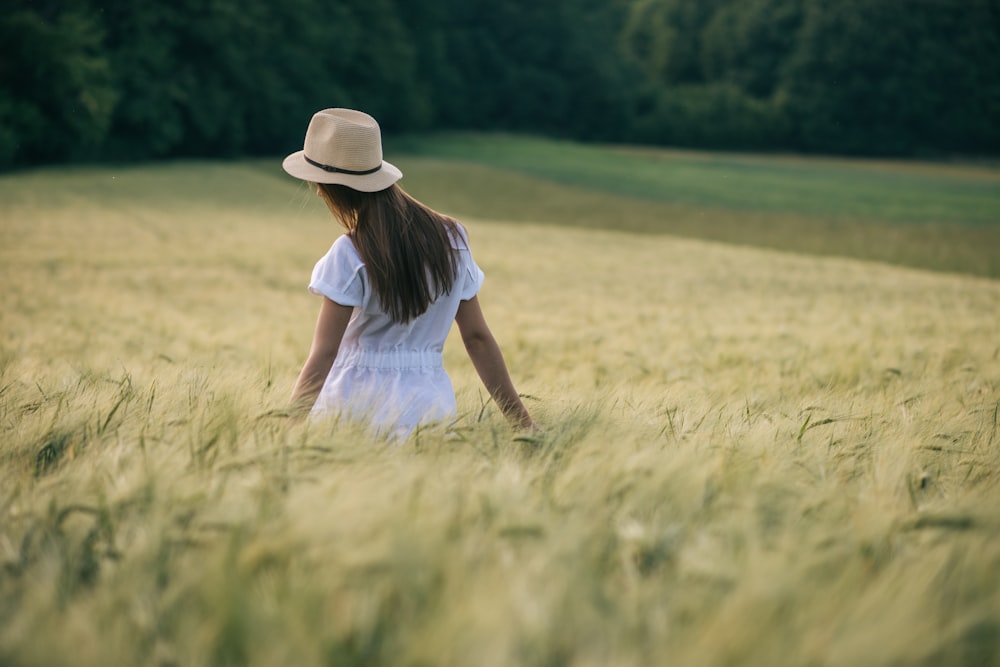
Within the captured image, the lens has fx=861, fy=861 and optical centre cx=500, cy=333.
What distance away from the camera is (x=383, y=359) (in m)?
3.07

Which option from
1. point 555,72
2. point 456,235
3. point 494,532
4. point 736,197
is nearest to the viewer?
point 494,532

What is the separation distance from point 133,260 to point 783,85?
66190mm

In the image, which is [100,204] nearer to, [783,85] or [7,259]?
[7,259]

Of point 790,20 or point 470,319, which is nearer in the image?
point 470,319

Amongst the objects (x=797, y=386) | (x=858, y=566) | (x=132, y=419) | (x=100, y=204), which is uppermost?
(x=858, y=566)

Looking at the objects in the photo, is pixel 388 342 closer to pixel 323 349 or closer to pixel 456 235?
pixel 323 349

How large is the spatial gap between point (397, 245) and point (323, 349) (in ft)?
1.38

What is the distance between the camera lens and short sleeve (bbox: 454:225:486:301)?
3041 millimetres

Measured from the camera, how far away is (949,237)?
23625mm

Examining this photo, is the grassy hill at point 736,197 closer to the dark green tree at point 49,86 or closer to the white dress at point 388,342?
the dark green tree at point 49,86

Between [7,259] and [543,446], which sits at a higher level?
[543,446]

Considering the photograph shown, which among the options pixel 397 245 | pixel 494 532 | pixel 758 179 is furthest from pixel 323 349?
pixel 758 179

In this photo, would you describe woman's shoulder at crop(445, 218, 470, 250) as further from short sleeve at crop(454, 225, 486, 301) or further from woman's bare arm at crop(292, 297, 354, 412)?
woman's bare arm at crop(292, 297, 354, 412)

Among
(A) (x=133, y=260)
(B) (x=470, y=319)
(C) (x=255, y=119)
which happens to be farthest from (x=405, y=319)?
(C) (x=255, y=119)
